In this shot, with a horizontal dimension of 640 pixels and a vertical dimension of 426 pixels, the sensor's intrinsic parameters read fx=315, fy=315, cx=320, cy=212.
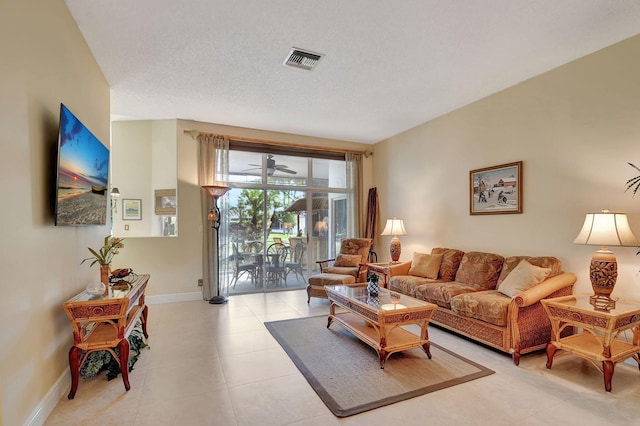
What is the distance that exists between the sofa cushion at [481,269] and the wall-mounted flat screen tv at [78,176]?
419cm

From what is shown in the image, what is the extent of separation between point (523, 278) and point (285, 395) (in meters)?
2.58

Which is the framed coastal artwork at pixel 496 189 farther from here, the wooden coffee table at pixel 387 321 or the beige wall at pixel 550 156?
the wooden coffee table at pixel 387 321

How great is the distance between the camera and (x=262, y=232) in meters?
5.82

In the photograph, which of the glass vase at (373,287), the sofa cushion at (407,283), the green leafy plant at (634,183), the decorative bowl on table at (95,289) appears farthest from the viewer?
the sofa cushion at (407,283)

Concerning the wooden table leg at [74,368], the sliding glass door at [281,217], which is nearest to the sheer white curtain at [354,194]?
the sliding glass door at [281,217]

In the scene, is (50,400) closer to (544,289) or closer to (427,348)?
(427,348)

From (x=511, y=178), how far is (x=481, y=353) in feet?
7.03

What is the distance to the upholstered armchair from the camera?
16.6 feet

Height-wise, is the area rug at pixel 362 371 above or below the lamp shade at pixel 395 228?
below

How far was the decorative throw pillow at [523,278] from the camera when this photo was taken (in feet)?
10.3

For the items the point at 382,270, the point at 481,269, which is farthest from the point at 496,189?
the point at 382,270

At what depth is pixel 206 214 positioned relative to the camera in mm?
5250

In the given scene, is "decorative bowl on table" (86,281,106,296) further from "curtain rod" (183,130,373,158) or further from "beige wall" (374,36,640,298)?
"beige wall" (374,36,640,298)

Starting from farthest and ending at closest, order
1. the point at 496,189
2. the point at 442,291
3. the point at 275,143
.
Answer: the point at 275,143 → the point at 496,189 → the point at 442,291
